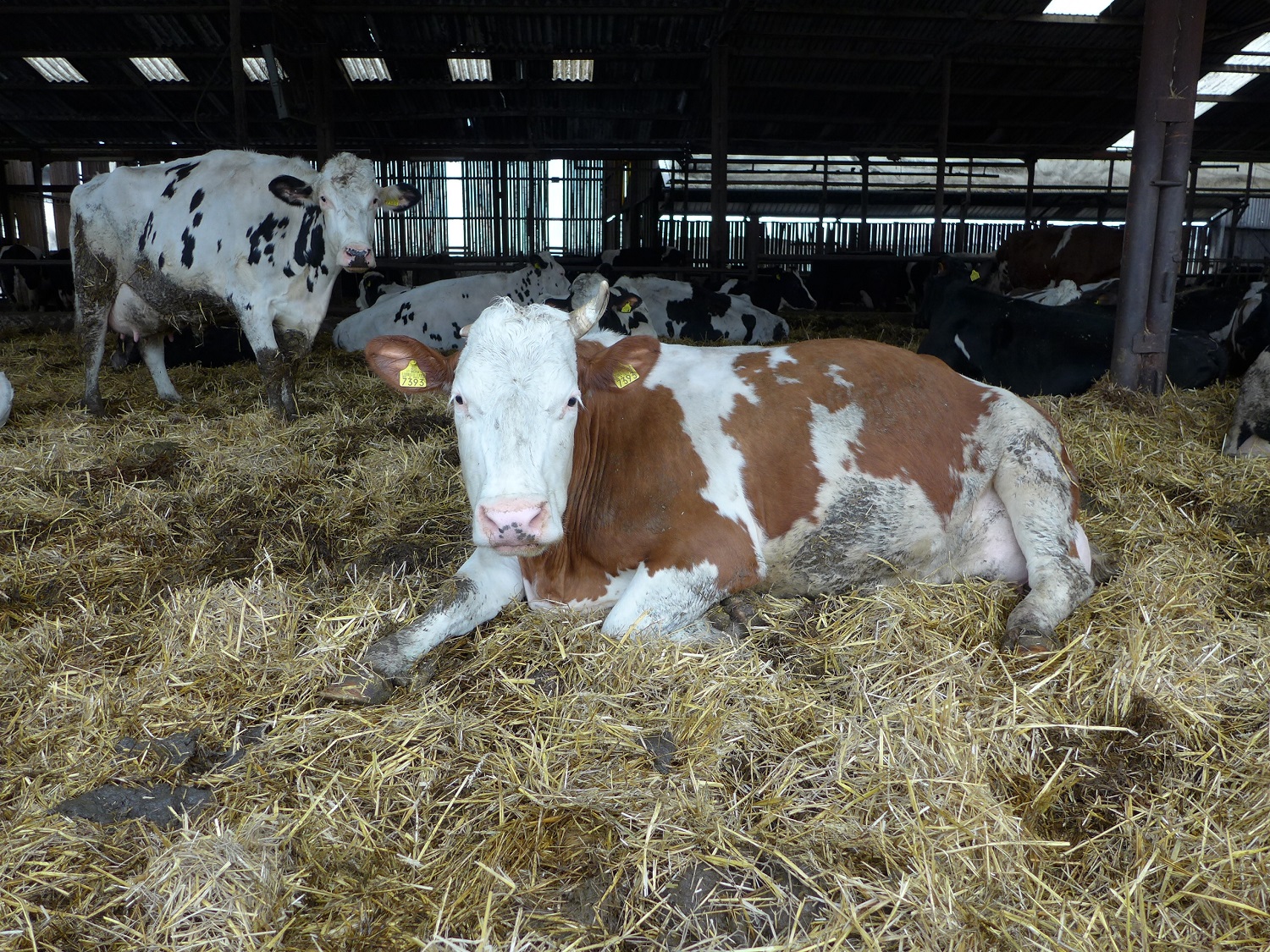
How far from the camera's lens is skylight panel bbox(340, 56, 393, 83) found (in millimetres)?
15930

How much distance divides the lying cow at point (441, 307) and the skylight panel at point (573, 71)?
19.5 feet

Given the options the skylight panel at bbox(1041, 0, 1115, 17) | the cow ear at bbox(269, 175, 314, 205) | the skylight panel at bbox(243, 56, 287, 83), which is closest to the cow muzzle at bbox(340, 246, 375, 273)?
the cow ear at bbox(269, 175, 314, 205)

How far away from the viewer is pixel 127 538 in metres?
4.30

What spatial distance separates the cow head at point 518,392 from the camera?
268 cm

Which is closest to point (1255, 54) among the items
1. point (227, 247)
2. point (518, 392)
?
point (227, 247)

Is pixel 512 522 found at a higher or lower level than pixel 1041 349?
lower

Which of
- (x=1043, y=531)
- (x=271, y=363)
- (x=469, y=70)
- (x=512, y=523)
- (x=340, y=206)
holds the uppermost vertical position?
(x=469, y=70)

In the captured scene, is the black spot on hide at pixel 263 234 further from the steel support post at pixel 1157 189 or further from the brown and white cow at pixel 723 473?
the steel support post at pixel 1157 189

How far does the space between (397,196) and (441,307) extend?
11.1 feet

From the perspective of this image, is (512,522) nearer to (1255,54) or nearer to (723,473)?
(723,473)

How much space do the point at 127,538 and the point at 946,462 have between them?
3856mm

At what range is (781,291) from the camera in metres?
17.6

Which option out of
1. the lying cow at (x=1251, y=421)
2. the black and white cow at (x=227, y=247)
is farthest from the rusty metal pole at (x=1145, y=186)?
the black and white cow at (x=227, y=247)

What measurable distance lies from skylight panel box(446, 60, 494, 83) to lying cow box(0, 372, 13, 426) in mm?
11855
